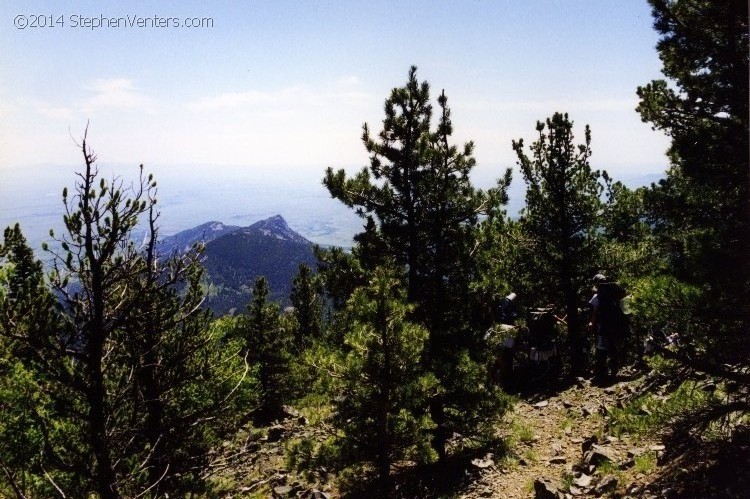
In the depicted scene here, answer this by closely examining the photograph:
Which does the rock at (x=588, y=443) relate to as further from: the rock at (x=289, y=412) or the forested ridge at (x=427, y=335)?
the rock at (x=289, y=412)

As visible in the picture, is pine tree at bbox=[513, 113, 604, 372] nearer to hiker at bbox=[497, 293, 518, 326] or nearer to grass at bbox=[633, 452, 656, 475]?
hiker at bbox=[497, 293, 518, 326]

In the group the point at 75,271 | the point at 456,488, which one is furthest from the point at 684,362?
the point at 75,271

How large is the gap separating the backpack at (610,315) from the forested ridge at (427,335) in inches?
31.0

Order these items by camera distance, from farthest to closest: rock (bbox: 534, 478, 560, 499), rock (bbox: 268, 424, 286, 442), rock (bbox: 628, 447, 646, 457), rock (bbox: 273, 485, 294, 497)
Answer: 1. rock (bbox: 268, 424, 286, 442)
2. rock (bbox: 273, 485, 294, 497)
3. rock (bbox: 628, 447, 646, 457)
4. rock (bbox: 534, 478, 560, 499)

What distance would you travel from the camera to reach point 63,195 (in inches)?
228

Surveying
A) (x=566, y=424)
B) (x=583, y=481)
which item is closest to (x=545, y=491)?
Answer: (x=583, y=481)

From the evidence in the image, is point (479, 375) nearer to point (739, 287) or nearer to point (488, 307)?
point (488, 307)

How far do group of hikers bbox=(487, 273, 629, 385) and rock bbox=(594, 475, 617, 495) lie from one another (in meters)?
3.45

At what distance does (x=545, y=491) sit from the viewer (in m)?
8.62

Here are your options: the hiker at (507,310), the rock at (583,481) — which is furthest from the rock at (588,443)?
the hiker at (507,310)

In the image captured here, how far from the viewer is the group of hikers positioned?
12.4 metres

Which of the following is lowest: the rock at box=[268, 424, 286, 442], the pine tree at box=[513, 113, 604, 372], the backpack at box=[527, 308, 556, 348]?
the rock at box=[268, 424, 286, 442]

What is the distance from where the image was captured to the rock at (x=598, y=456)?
9.26 m

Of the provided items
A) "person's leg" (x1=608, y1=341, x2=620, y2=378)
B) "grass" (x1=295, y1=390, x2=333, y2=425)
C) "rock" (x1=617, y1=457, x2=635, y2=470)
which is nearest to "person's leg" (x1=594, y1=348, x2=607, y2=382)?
"person's leg" (x1=608, y1=341, x2=620, y2=378)
